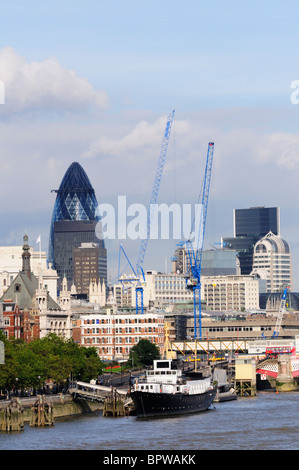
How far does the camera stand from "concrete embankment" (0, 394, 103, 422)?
13300 cm

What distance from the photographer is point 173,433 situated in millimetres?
121000

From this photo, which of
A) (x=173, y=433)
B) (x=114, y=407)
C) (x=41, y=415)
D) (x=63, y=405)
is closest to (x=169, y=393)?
(x=114, y=407)

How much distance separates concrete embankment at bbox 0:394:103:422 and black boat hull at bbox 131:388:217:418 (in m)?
7.86

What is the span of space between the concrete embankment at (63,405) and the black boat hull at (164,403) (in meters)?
7.86

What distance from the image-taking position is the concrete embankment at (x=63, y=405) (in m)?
133

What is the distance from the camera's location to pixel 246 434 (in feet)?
389

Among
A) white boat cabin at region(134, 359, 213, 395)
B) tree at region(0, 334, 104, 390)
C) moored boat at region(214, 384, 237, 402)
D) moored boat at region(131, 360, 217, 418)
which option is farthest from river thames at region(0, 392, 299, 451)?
moored boat at region(214, 384, 237, 402)

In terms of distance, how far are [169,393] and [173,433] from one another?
22.5 metres

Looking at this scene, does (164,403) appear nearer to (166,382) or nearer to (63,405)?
(166,382)

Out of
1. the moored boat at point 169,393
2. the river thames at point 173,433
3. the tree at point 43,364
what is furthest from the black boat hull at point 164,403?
the tree at point 43,364

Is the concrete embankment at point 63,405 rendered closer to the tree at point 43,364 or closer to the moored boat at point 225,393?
the tree at point 43,364
